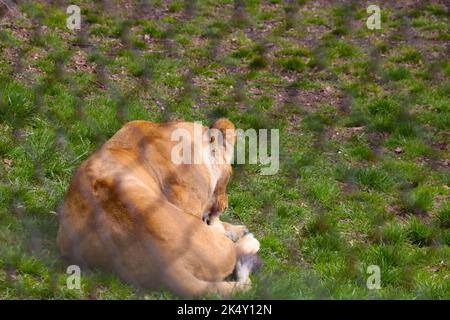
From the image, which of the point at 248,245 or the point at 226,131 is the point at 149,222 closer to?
the point at 248,245

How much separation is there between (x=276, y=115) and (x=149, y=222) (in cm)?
299

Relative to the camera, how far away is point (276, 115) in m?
6.13

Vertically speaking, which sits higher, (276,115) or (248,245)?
(276,115)

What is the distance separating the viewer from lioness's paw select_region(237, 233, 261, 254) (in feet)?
12.5

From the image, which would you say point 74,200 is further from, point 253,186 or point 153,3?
point 153,3

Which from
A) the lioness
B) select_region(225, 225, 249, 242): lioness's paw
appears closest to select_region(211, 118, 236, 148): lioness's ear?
the lioness

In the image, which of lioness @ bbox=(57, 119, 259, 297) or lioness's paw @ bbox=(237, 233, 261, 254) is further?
lioness's paw @ bbox=(237, 233, 261, 254)

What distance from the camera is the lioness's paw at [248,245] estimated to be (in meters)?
3.81

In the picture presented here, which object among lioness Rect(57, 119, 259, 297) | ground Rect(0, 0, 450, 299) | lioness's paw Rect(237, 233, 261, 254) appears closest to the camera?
lioness Rect(57, 119, 259, 297)

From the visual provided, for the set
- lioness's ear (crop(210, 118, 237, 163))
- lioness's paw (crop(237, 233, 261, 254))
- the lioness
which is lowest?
lioness's paw (crop(237, 233, 261, 254))

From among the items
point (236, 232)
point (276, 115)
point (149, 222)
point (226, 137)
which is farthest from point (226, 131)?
point (276, 115)

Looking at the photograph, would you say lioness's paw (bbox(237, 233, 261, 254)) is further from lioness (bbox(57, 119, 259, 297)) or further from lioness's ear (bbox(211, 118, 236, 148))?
lioness's ear (bbox(211, 118, 236, 148))
